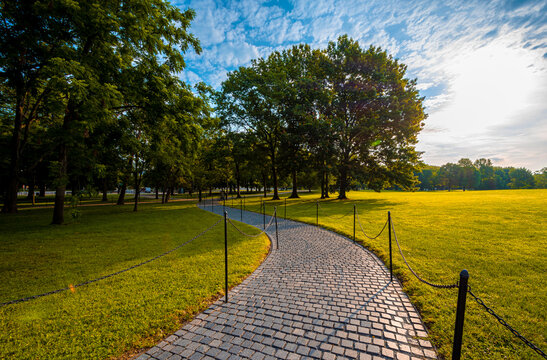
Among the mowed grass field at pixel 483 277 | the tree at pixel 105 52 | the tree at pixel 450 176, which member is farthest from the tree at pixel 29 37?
the tree at pixel 450 176

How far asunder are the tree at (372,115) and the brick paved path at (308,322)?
854 inches

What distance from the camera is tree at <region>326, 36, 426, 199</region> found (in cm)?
2492

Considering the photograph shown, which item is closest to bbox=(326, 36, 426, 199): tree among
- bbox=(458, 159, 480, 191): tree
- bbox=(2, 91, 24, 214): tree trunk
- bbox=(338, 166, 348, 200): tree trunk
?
bbox=(338, 166, 348, 200): tree trunk

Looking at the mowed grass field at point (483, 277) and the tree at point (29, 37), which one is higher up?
the tree at point (29, 37)

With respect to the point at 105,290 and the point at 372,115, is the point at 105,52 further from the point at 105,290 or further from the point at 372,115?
the point at 372,115

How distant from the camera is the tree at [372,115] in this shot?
24.9 meters

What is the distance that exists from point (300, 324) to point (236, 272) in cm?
260

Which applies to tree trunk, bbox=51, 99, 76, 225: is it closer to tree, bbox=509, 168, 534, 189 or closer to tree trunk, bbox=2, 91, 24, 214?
tree trunk, bbox=2, 91, 24, 214

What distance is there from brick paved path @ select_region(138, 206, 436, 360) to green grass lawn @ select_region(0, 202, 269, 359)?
49 centimetres

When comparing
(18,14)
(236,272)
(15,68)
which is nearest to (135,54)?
(18,14)

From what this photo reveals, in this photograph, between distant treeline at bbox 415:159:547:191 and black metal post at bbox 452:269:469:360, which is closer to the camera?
black metal post at bbox 452:269:469:360

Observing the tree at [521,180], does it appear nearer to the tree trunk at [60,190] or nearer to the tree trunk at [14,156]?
the tree trunk at [60,190]

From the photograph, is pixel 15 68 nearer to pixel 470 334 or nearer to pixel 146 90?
pixel 146 90

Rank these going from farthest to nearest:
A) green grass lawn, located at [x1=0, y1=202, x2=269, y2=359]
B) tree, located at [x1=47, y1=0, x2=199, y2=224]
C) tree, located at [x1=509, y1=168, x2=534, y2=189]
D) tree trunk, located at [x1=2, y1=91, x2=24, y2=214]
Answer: tree, located at [x1=509, y1=168, x2=534, y2=189], tree trunk, located at [x1=2, y1=91, x2=24, y2=214], tree, located at [x1=47, y1=0, x2=199, y2=224], green grass lawn, located at [x1=0, y1=202, x2=269, y2=359]
